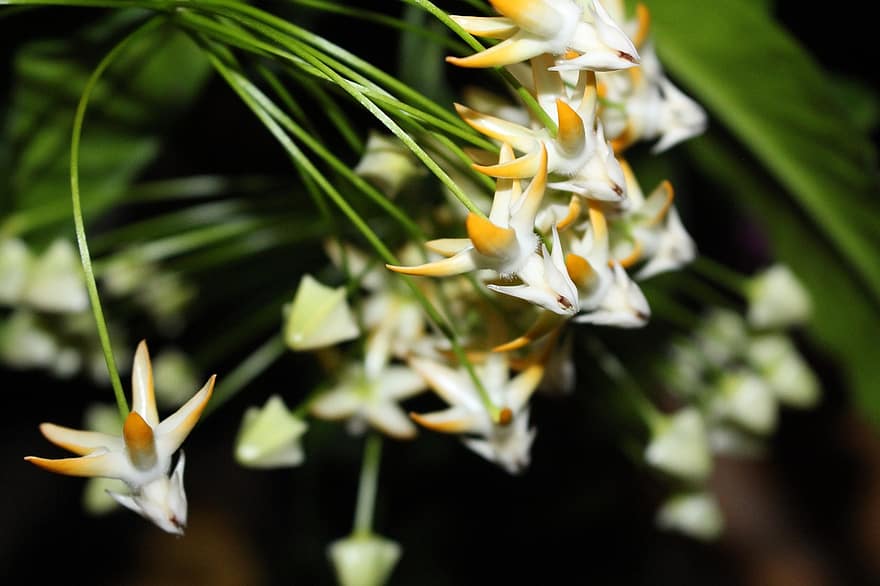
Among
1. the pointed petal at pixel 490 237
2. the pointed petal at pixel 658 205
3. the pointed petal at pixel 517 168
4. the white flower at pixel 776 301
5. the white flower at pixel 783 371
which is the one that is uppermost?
the pointed petal at pixel 517 168

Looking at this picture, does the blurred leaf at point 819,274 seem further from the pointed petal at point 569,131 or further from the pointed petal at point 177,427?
the pointed petal at point 177,427

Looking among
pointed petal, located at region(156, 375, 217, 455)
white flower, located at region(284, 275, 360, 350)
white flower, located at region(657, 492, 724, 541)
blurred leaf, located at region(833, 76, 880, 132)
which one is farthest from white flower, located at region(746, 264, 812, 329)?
pointed petal, located at region(156, 375, 217, 455)

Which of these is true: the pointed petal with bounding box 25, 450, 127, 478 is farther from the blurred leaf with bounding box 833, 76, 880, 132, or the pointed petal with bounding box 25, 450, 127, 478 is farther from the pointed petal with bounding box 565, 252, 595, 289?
the blurred leaf with bounding box 833, 76, 880, 132

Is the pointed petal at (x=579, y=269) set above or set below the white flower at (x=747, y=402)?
above

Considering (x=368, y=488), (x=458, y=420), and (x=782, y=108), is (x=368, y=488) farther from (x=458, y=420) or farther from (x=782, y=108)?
(x=782, y=108)

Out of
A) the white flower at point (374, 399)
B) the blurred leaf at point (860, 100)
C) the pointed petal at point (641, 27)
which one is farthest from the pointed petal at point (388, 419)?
the blurred leaf at point (860, 100)

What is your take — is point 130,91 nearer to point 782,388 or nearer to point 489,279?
point 489,279
